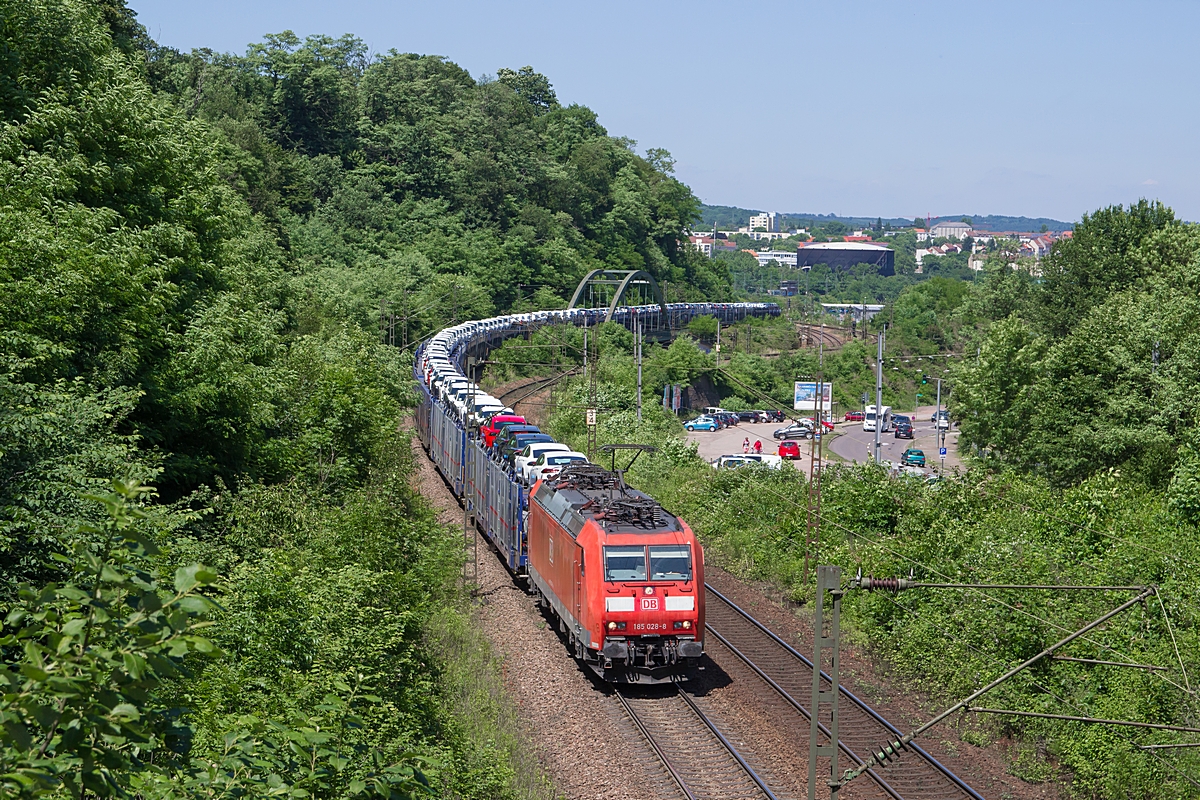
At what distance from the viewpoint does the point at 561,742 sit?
17.0 metres

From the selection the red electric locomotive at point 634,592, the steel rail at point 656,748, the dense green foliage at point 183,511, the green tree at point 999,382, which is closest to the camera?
the dense green foliage at point 183,511

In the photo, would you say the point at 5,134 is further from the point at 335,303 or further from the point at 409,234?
the point at 409,234

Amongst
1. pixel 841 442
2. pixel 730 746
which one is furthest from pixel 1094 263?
pixel 730 746

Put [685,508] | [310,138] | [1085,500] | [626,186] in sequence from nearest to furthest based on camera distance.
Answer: [1085,500]
[685,508]
[310,138]
[626,186]

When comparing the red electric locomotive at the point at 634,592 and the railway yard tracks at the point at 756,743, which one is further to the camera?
the red electric locomotive at the point at 634,592

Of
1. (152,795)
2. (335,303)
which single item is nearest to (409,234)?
(335,303)

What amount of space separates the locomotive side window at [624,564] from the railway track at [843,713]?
3.68 metres

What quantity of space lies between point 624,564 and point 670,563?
2.74 ft

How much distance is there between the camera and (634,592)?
1812 cm

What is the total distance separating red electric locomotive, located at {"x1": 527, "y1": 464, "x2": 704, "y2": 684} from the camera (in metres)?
18.1

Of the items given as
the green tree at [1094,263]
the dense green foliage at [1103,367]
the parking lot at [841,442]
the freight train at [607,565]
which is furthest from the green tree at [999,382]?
the freight train at [607,565]

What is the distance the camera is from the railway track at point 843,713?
1555 cm

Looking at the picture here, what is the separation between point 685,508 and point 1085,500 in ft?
39.9

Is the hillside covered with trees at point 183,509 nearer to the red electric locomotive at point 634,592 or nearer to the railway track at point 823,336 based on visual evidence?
the red electric locomotive at point 634,592
